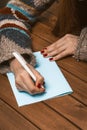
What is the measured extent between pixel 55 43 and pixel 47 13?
0.28 meters

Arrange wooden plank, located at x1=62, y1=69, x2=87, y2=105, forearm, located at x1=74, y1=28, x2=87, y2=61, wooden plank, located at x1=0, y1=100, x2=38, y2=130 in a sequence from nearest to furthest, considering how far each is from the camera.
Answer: wooden plank, located at x1=0, y1=100, x2=38, y2=130 → wooden plank, located at x1=62, y1=69, x2=87, y2=105 → forearm, located at x1=74, y1=28, x2=87, y2=61

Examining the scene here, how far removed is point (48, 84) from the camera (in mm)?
949

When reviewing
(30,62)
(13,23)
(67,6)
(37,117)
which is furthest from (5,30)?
(37,117)

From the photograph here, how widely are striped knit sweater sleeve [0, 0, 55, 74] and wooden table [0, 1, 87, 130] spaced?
0.09 m

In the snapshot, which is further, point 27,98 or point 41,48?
point 41,48

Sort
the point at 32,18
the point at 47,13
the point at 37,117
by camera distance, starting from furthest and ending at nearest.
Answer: the point at 47,13, the point at 32,18, the point at 37,117

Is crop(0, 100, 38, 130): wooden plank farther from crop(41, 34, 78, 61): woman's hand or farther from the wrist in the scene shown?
crop(41, 34, 78, 61): woman's hand

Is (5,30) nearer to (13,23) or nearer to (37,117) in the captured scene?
(13,23)

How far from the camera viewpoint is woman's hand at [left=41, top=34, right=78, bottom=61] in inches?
42.7

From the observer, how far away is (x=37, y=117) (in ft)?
2.78

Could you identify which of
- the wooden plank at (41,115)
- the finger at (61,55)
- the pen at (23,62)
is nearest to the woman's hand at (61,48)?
the finger at (61,55)

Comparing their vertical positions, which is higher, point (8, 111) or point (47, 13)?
point (47, 13)

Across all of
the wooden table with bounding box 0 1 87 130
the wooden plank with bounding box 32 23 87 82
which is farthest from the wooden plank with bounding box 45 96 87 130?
the wooden plank with bounding box 32 23 87 82

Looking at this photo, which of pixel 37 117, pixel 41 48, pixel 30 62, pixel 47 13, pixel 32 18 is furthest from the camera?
pixel 47 13
